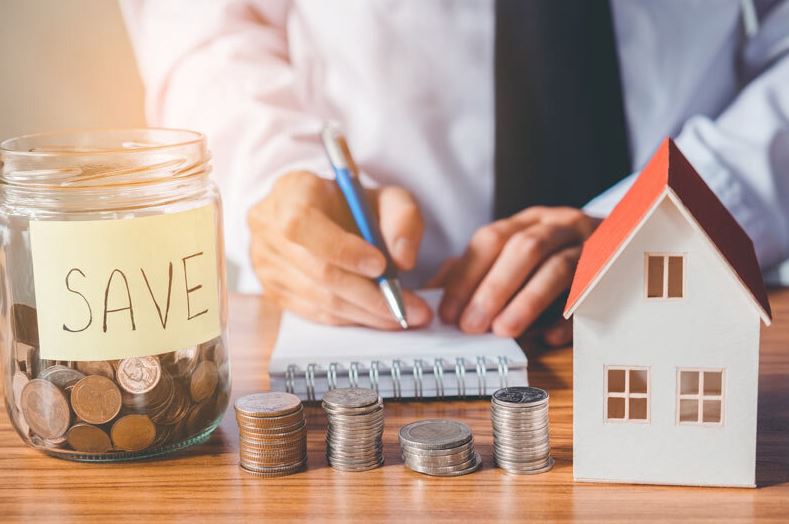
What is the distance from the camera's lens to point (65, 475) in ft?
1.94

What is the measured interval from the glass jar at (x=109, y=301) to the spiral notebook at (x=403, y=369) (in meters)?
0.10

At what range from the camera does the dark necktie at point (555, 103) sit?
44.1 inches

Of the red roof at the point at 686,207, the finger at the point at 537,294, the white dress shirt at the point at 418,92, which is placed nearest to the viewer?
the red roof at the point at 686,207

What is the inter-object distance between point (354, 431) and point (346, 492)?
0.15 ft

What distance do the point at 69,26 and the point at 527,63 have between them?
0.61m

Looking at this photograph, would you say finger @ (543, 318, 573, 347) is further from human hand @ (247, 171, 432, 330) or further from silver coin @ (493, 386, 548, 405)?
silver coin @ (493, 386, 548, 405)

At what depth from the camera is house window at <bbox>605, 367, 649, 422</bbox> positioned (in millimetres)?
547

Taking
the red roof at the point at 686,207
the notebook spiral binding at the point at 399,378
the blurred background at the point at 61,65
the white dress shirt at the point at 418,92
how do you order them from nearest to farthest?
the red roof at the point at 686,207
the notebook spiral binding at the point at 399,378
the blurred background at the point at 61,65
the white dress shirt at the point at 418,92

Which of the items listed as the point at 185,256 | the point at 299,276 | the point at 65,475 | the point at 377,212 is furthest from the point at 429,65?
the point at 65,475

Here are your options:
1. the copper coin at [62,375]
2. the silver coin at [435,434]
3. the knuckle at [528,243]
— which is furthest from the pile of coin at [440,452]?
the knuckle at [528,243]

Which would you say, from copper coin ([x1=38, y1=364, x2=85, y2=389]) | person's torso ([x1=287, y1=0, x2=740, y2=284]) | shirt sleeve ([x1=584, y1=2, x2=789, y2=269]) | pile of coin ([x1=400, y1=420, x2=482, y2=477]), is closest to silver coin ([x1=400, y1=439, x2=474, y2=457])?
pile of coin ([x1=400, y1=420, x2=482, y2=477])

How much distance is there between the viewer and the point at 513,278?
878mm

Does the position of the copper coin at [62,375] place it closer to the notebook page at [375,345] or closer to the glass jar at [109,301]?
the glass jar at [109,301]

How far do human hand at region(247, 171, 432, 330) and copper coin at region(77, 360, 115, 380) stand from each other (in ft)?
1.04
